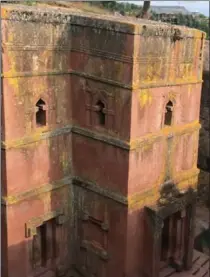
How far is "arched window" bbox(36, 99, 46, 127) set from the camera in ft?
29.4

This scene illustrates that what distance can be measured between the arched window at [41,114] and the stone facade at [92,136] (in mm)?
21

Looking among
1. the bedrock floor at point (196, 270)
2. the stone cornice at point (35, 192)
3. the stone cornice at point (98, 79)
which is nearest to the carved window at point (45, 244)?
the stone cornice at point (35, 192)

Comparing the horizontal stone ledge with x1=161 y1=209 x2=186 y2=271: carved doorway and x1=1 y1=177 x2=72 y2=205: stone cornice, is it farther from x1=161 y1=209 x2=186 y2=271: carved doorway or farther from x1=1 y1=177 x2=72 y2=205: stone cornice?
x1=161 y1=209 x2=186 y2=271: carved doorway

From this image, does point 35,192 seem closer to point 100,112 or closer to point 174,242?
point 100,112

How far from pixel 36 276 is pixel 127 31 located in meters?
5.67

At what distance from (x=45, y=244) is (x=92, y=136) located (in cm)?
281

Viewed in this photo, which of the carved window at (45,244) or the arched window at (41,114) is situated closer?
the arched window at (41,114)

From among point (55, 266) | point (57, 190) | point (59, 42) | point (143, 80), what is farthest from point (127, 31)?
point (55, 266)

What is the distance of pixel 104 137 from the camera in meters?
9.08

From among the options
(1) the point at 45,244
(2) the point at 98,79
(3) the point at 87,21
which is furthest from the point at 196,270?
(3) the point at 87,21

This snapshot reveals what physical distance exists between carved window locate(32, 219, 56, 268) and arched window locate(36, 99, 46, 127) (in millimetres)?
2329

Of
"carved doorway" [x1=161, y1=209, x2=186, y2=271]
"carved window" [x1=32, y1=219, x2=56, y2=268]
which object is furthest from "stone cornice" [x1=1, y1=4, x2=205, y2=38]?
"carved doorway" [x1=161, y1=209, x2=186, y2=271]

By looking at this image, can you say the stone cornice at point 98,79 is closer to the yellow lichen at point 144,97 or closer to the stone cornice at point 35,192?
the yellow lichen at point 144,97

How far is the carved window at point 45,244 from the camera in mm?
9812
